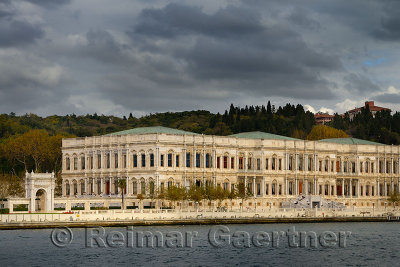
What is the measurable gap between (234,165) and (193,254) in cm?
5621

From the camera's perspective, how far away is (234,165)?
407 feet

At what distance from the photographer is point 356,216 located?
110938 mm

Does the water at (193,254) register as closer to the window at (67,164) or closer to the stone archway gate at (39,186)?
the stone archway gate at (39,186)

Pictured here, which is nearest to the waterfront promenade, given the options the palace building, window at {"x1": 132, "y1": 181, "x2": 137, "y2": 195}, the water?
the water

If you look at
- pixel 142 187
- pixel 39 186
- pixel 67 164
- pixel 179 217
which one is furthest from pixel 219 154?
pixel 39 186

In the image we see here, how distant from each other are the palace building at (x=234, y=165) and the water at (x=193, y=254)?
31.5 metres

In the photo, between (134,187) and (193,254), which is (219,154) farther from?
(193,254)

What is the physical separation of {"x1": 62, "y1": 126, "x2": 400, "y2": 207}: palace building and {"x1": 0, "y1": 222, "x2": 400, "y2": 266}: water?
1238 inches

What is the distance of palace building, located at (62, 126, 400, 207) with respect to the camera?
115688 millimetres

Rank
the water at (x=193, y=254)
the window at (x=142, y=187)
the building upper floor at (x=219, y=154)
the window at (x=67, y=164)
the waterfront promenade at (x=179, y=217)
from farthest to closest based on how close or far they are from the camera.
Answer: the window at (x=67, y=164) < the building upper floor at (x=219, y=154) < the window at (x=142, y=187) < the waterfront promenade at (x=179, y=217) < the water at (x=193, y=254)

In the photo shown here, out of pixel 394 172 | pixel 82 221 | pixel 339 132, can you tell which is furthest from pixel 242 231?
pixel 339 132

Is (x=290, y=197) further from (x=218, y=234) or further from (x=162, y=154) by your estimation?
(x=218, y=234)

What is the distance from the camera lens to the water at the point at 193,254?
64.0 metres

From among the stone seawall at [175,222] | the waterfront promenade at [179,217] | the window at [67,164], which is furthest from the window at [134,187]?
the stone seawall at [175,222]
